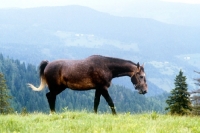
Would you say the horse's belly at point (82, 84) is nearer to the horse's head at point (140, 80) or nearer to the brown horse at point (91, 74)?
the brown horse at point (91, 74)

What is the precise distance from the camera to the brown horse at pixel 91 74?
15.0 metres

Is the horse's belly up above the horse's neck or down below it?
below

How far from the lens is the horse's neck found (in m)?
15.4

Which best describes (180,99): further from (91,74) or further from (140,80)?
(91,74)

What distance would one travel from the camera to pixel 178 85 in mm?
37344

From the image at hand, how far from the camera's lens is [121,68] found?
612 inches

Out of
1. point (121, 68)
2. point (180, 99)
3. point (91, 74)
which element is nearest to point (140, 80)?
point (121, 68)

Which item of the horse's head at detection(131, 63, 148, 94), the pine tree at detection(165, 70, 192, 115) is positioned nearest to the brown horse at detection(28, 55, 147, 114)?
the horse's head at detection(131, 63, 148, 94)

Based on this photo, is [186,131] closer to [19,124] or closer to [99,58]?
[19,124]

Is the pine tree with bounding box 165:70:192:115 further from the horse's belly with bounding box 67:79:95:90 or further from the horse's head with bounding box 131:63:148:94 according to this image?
the horse's belly with bounding box 67:79:95:90

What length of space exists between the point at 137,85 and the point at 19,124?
7.85m

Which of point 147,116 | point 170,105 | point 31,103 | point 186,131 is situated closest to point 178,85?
point 170,105

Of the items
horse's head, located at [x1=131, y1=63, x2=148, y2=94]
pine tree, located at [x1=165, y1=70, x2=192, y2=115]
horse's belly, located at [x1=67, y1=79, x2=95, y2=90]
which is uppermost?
horse's head, located at [x1=131, y1=63, x2=148, y2=94]

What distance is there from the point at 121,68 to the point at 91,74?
1428 mm
